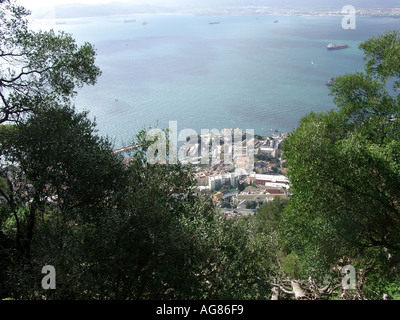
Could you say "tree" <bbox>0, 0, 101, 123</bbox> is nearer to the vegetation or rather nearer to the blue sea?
the vegetation

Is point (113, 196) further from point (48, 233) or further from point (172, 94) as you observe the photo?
point (172, 94)

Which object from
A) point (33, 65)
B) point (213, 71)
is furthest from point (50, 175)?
point (213, 71)

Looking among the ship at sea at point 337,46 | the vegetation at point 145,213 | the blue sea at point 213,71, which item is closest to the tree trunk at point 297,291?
the vegetation at point 145,213

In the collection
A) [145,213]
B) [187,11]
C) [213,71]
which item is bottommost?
[145,213]

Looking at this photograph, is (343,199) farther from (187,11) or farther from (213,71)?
(187,11)

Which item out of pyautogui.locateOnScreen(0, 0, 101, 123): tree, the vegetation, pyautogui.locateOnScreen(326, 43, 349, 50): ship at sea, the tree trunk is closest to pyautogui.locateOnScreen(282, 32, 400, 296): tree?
the vegetation

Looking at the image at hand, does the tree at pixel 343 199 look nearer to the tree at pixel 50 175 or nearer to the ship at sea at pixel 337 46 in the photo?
the tree at pixel 50 175

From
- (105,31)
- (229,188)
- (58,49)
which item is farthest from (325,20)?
(58,49)
